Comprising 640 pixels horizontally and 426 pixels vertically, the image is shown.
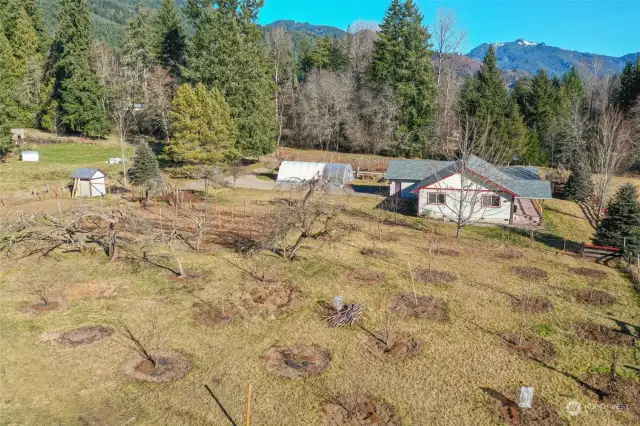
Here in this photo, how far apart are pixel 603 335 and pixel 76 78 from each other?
186 ft

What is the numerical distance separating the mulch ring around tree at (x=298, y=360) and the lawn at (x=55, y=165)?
28.6 m

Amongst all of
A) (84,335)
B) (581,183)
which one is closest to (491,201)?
(581,183)

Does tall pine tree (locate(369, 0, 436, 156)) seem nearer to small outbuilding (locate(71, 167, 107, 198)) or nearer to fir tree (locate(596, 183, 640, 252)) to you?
fir tree (locate(596, 183, 640, 252))

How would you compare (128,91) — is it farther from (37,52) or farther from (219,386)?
(219,386)

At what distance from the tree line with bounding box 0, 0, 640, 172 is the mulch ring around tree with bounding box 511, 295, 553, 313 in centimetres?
3101

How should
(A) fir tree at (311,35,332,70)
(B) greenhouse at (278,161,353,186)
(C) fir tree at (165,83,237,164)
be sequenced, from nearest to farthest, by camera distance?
(C) fir tree at (165,83,237,164) < (B) greenhouse at (278,161,353,186) < (A) fir tree at (311,35,332,70)

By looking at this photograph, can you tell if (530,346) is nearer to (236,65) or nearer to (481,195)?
(481,195)

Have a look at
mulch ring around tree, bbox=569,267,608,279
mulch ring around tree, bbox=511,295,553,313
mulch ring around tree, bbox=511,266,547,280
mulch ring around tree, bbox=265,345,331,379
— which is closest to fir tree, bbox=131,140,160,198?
mulch ring around tree, bbox=265,345,331,379

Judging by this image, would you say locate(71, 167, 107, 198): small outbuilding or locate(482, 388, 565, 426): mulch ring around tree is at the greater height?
locate(71, 167, 107, 198): small outbuilding

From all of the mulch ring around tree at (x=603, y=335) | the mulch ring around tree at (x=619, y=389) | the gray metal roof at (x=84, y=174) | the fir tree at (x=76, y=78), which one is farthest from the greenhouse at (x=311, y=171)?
the mulch ring around tree at (x=619, y=389)

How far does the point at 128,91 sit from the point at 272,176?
25529 mm

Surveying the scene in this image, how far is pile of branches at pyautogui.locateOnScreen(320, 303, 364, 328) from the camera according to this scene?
15.1 m

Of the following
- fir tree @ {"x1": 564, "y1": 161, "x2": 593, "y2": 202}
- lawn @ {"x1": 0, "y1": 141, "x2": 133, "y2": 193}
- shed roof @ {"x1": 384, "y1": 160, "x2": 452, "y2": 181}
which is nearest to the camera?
lawn @ {"x1": 0, "y1": 141, "x2": 133, "y2": 193}

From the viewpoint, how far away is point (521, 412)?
10961 millimetres
